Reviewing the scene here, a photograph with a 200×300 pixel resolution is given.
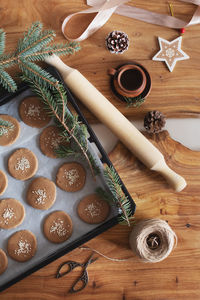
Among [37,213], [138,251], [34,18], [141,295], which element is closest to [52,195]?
[37,213]

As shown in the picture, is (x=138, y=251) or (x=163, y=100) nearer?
(x=138, y=251)

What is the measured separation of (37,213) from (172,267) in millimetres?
507

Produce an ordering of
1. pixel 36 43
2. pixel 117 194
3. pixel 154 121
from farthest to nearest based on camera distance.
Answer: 1. pixel 154 121
2. pixel 117 194
3. pixel 36 43

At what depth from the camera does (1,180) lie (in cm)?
117

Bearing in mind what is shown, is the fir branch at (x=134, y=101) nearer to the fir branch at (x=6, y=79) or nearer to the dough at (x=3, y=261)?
the fir branch at (x=6, y=79)

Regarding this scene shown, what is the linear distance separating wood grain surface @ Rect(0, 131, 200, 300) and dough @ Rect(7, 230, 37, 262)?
4.0 inches

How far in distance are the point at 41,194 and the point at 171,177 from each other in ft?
1.45

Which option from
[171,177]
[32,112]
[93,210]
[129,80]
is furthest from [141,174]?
[32,112]

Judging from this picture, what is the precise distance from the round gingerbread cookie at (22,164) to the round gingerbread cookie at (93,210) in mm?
200

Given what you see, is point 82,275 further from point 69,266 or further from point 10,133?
point 10,133

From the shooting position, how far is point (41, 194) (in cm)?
116

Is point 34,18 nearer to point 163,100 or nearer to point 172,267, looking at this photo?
point 163,100

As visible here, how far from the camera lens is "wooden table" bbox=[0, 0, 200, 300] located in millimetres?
1224

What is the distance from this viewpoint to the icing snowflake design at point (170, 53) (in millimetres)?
1269
